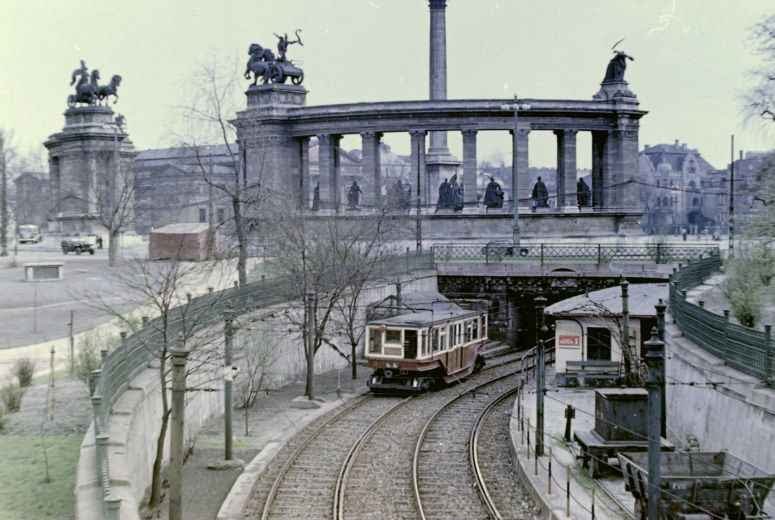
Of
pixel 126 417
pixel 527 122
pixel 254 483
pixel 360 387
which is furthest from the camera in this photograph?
pixel 527 122

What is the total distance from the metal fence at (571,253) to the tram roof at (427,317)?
14688 mm

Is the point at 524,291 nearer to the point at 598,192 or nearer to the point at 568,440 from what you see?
the point at 598,192

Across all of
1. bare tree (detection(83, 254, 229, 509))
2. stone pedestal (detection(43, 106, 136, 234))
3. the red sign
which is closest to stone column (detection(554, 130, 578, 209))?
the red sign

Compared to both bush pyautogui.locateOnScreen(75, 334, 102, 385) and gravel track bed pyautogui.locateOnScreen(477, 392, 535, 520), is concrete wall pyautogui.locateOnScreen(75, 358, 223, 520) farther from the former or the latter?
gravel track bed pyautogui.locateOnScreen(477, 392, 535, 520)

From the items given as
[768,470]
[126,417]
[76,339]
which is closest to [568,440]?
[768,470]

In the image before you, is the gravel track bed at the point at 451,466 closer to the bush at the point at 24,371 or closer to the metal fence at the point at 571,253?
the bush at the point at 24,371

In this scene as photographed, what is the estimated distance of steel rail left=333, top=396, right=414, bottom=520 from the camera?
20.1m

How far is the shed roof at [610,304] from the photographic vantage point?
36.7 meters

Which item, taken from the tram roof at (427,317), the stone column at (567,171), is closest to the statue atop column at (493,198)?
the stone column at (567,171)

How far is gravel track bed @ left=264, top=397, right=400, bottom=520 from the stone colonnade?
3860cm

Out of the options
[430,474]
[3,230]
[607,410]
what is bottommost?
[430,474]

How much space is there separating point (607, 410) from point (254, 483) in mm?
8036

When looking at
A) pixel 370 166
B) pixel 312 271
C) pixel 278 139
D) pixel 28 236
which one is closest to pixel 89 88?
pixel 28 236

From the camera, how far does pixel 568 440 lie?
25.6 m
